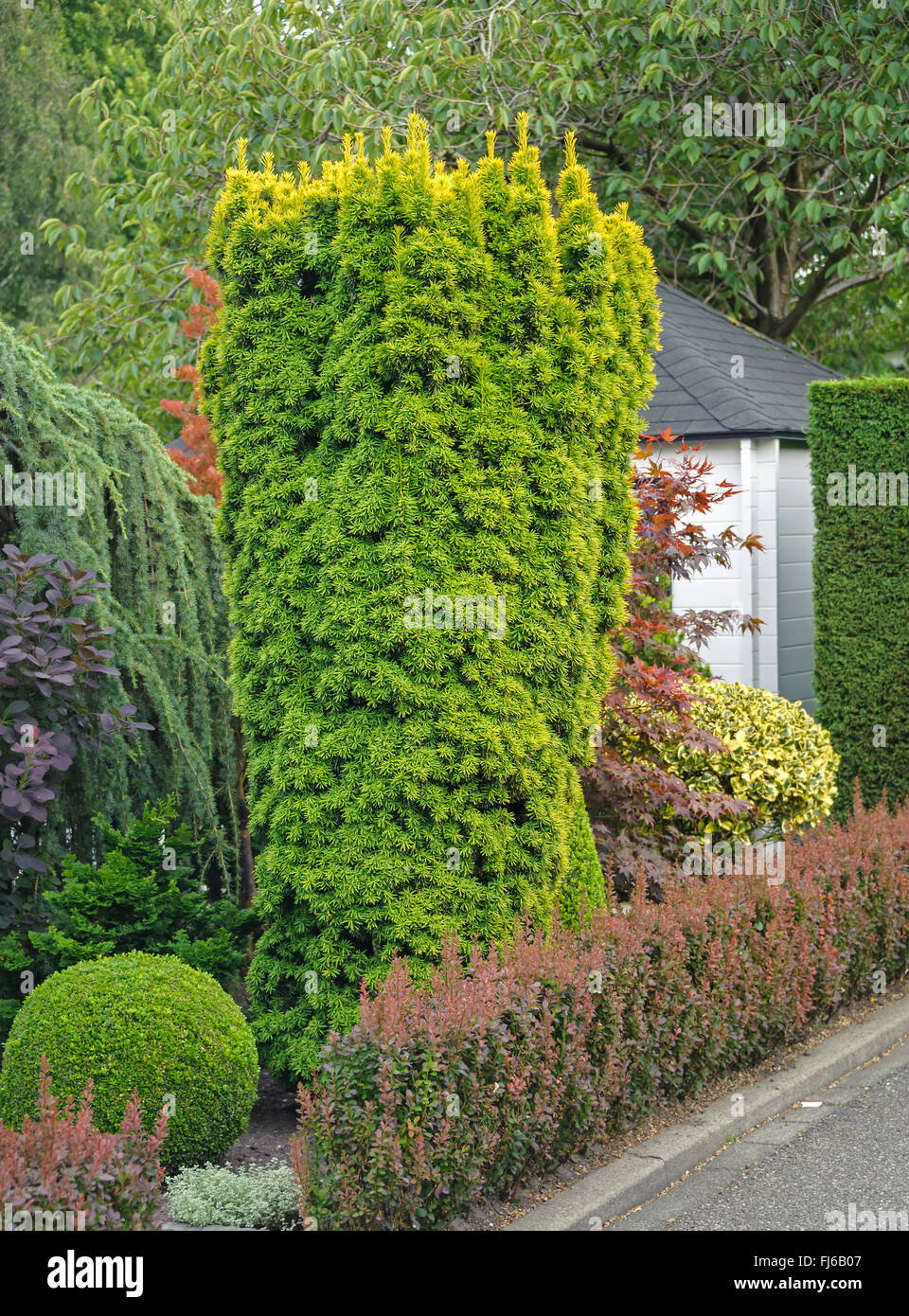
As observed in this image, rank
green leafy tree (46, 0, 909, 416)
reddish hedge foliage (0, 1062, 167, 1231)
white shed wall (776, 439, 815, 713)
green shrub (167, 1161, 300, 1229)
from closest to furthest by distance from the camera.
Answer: reddish hedge foliage (0, 1062, 167, 1231), green shrub (167, 1161, 300, 1229), white shed wall (776, 439, 815, 713), green leafy tree (46, 0, 909, 416)

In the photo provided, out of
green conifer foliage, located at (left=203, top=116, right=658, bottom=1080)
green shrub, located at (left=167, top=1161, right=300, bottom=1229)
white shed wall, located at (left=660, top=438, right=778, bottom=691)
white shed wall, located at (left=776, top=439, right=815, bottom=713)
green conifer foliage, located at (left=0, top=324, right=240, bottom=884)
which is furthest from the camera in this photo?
white shed wall, located at (left=776, top=439, right=815, bottom=713)

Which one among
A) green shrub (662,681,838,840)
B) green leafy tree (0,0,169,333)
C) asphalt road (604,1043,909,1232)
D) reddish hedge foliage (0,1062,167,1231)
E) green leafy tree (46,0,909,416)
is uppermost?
green leafy tree (0,0,169,333)

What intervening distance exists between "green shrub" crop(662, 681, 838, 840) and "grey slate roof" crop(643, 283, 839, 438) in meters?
2.95

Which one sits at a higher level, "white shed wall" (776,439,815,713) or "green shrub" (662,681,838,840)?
"white shed wall" (776,439,815,713)

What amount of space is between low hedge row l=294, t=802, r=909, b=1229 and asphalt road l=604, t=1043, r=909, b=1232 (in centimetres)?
34

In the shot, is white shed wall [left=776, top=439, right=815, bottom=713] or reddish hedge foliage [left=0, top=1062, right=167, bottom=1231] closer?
reddish hedge foliage [left=0, top=1062, right=167, bottom=1231]

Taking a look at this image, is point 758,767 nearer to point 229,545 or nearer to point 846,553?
point 846,553

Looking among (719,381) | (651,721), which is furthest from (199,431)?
(719,381)

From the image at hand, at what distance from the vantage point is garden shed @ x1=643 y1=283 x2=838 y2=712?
1109 centimetres

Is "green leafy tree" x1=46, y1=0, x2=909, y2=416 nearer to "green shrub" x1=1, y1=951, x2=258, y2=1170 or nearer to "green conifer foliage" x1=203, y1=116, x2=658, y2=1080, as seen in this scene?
"green conifer foliage" x1=203, y1=116, x2=658, y2=1080

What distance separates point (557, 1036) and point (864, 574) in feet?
18.1

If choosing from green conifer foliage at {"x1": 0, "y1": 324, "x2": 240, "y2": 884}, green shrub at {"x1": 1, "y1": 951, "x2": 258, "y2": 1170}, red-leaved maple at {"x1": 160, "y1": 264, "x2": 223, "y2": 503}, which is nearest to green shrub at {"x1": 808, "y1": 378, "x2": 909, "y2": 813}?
red-leaved maple at {"x1": 160, "y1": 264, "x2": 223, "y2": 503}

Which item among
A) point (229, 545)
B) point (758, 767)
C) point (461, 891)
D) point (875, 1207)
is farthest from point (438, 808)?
point (758, 767)

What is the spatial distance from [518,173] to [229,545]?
1.88 meters
